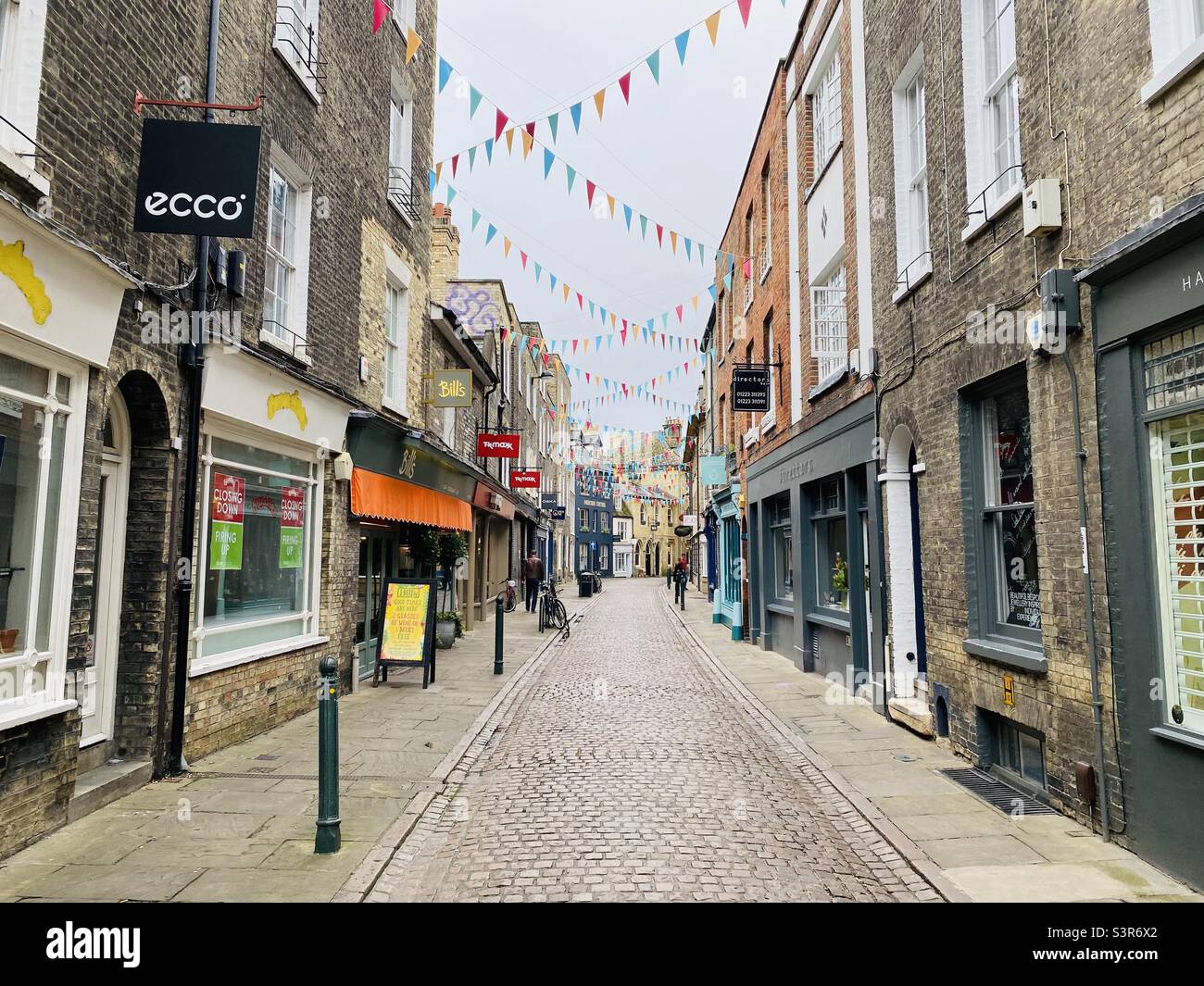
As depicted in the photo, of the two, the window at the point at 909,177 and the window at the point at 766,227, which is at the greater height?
the window at the point at 766,227

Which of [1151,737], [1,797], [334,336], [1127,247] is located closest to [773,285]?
[334,336]

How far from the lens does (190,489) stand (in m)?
6.82

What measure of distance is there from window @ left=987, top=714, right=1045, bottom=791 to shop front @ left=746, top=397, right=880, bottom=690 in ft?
9.61

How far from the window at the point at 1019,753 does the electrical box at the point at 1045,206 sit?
3735 millimetres

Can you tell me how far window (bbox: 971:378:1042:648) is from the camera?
654cm

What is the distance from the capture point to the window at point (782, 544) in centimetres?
1562

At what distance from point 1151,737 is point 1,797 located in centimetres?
667

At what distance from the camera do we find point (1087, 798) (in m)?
5.29

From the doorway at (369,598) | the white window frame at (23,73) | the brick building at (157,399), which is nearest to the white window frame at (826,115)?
the brick building at (157,399)

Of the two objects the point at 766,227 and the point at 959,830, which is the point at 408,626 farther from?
the point at 766,227

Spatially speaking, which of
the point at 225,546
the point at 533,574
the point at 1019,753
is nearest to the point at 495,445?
the point at 533,574

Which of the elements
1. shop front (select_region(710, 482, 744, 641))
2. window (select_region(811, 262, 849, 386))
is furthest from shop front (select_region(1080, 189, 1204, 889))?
shop front (select_region(710, 482, 744, 641))

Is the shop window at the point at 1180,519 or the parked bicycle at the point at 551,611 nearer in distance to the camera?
the shop window at the point at 1180,519

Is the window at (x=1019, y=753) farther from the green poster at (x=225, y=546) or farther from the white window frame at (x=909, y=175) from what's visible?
the green poster at (x=225, y=546)
